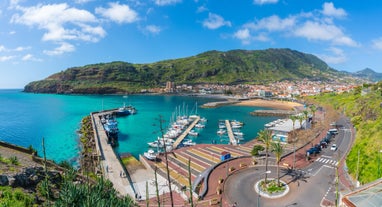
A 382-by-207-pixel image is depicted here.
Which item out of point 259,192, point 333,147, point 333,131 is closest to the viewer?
point 259,192

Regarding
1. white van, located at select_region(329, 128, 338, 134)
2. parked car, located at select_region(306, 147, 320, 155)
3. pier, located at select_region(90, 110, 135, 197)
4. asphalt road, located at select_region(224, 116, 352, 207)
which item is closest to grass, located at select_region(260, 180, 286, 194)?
asphalt road, located at select_region(224, 116, 352, 207)

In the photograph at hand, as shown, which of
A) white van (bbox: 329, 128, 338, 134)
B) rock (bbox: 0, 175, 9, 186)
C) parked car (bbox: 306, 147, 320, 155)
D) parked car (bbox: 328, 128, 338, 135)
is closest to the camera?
rock (bbox: 0, 175, 9, 186)

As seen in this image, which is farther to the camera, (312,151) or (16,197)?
(312,151)

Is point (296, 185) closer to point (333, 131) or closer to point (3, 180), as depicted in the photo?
point (3, 180)

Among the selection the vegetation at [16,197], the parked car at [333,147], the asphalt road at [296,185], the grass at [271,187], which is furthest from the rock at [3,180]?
the parked car at [333,147]

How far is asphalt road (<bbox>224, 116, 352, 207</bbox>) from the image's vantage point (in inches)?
914

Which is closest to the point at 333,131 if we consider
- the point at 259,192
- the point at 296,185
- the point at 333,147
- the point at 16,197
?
the point at 333,147

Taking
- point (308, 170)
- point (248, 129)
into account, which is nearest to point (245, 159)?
point (308, 170)

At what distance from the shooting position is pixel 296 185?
2633 cm

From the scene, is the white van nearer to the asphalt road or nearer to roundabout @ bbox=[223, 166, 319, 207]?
the asphalt road

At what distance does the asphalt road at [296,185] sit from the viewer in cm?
2320

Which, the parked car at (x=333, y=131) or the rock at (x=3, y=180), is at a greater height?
the rock at (x=3, y=180)

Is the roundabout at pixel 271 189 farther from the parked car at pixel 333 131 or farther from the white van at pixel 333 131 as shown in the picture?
the white van at pixel 333 131

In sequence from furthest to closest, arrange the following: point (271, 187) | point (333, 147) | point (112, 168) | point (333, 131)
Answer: point (333, 131) < point (333, 147) < point (112, 168) < point (271, 187)
